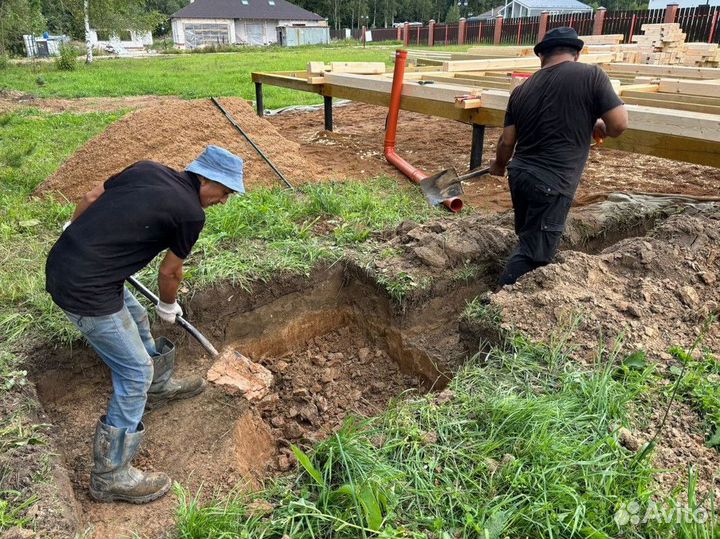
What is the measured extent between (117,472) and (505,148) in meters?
3.58

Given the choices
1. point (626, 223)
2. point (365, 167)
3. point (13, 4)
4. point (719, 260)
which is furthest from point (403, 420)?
point (13, 4)

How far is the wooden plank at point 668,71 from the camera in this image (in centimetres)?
770

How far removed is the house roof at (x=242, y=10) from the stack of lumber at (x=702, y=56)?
48960 millimetres

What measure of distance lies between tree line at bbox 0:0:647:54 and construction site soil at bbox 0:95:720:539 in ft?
84.2

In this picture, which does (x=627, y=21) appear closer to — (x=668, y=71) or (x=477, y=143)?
(x=668, y=71)

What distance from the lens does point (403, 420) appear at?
8.27 feet

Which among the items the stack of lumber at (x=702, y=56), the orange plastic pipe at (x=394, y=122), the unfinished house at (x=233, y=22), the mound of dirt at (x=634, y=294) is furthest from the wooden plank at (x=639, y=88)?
the unfinished house at (x=233, y=22)

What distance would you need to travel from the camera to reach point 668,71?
321 inches

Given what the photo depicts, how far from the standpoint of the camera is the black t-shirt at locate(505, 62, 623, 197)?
356 centimetres

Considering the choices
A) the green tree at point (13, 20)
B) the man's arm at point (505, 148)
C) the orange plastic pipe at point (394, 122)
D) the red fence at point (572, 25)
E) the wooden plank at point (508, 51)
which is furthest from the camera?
the red fence at point (572, 25)

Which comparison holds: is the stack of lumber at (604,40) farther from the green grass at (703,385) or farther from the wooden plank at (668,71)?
the green grass at (703,385)

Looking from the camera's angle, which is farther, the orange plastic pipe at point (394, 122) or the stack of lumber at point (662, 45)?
the stack of lumber at point (662, 45)

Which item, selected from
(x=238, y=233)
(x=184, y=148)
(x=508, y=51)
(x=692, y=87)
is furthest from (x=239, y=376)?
(x=508, y=51)

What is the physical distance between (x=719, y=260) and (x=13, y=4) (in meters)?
Answer: 27.1
